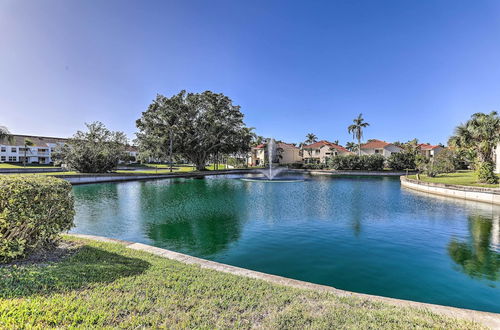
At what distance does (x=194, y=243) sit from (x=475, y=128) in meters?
47.7

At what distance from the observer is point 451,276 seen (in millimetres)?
6969

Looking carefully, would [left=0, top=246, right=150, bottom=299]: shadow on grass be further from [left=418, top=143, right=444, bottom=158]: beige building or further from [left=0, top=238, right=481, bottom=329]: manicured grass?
[left=418, top=143, right=444, bottom=158]: beige building

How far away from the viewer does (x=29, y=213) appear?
5020mm

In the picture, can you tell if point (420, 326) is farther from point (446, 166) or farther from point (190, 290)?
point (446, 166)

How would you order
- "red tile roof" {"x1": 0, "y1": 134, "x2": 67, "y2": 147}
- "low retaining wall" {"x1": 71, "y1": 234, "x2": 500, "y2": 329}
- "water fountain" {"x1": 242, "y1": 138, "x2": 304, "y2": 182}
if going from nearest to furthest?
"low retaining wall" {"x1": 71, "y1": 234, "x2": 500, "y2": 329} → "water fountain" {"x1": 242, "y1": 138, "x2": 304, "y2": 182} → "red tile roof" {"x1": 0, "y1": 134, "x2": 67, "y2": 147}

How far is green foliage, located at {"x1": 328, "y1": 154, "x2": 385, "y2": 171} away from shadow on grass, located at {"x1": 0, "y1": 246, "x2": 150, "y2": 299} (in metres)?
51.9

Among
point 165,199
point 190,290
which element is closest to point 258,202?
point 165,199

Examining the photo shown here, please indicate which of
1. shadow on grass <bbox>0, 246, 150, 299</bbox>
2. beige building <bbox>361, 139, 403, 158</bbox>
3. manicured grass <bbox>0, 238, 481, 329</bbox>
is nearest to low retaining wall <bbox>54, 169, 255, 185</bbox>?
shadow on grass <bbox>0, 246, 150, 299</bbox>

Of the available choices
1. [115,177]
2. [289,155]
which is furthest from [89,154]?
[289,155]

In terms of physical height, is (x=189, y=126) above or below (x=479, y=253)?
above

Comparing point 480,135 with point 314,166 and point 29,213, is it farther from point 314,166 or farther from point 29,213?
point 29,213

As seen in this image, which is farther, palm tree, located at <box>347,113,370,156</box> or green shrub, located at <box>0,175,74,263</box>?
palm tree, located at <box>347,113,370,156</box>

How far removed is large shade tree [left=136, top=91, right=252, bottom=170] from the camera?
42125 mm

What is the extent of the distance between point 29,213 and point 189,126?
3988 cm
